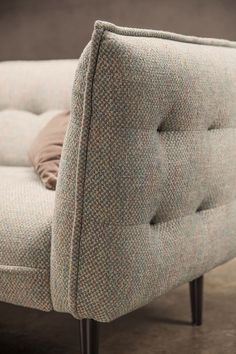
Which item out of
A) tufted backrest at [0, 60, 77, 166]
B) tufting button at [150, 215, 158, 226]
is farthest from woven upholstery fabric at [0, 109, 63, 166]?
tufting button at [150, 215, 158, 226]

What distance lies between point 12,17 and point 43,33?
0.57 feet

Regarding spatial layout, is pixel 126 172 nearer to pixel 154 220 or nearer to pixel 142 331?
pixel 154 220

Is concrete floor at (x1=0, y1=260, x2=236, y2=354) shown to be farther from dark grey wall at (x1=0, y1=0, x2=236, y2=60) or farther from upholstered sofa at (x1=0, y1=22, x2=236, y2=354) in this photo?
dark grey wall at (x1=0, y1=0, x2=236, y2=60)

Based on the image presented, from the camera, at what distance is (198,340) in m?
1.70

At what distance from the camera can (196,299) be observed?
181cm

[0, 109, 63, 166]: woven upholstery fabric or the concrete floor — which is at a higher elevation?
[0, 109, 63, 166]: woven upholstery fabric

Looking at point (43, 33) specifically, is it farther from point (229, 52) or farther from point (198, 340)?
point (198, 340)

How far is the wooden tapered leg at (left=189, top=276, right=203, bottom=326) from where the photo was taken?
179 centimetres

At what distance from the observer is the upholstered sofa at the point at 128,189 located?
1.13 m

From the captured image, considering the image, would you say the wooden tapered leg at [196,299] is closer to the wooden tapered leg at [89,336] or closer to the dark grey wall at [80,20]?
the wooden tapered leg at [89,336]

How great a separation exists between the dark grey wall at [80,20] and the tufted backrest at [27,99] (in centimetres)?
48

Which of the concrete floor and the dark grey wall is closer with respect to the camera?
the concrete floor

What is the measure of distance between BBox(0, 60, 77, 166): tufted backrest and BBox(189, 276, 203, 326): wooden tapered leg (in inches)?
27.7

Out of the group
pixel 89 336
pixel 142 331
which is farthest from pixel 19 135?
pixel 89 336
